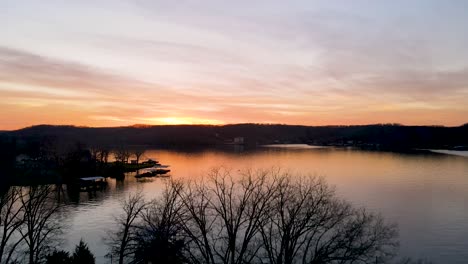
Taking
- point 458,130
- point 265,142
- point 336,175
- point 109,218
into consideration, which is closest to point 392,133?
point 458,130

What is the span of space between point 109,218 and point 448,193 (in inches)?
997

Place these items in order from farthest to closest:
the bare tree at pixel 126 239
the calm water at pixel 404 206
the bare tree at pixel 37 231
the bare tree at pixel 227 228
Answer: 1. the calm water at pixel 404 206
2. the bare tree at pixel 37 231
3. the bare tree at pixel 126 239
4. the bare tree at pixel 227 228

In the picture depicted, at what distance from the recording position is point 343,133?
6004 inches

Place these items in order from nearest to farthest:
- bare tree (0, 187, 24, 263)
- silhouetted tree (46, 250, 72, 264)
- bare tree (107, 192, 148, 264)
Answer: silhouetted tree (46, 250, 72, 264) < bare tree (107, 192, 148, 264) < bare tree (0, 187, 24, 263)

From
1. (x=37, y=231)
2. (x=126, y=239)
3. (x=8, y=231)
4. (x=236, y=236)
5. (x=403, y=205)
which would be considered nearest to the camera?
(x=126, y=239)

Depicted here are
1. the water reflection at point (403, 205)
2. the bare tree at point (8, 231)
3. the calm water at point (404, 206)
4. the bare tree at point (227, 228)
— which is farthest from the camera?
the water reflection at point (403, 205)

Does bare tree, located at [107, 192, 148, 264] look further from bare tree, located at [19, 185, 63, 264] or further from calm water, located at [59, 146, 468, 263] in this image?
bare tree, located at [19, 185, 63, 264]

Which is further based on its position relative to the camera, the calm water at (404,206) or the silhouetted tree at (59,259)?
the calm water at (404,206)

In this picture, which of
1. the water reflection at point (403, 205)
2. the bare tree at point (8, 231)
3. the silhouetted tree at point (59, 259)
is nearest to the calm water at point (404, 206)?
the water reflection at point (403, 205)

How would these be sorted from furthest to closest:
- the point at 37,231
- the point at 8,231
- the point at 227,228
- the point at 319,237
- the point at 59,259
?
the point at 8,231 < the point at 37,231 < the point at 319,237 < the point at 59,259 < the point at 227,228

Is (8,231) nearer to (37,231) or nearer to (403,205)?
(37,231)

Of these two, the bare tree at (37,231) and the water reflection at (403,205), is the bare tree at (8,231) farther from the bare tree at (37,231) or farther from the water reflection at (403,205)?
the water reflection at (403,205)

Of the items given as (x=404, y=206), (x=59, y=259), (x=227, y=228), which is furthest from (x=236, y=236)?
(x=404, y=206)

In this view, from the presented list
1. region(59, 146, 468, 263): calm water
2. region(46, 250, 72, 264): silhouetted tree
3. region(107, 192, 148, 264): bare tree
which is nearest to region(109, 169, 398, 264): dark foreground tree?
region(107, 192, 148, 264): bare tree
